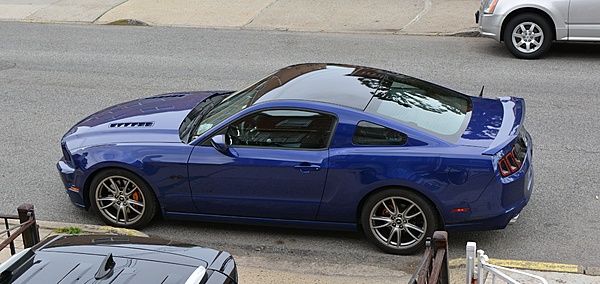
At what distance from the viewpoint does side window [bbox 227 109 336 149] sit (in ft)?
22.8

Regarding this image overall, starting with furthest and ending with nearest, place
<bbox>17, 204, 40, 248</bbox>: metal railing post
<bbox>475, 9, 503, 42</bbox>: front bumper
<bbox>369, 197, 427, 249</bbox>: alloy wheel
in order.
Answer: <bbox>475, 9, 503, 42</bbox>: front bumper < <bbox>369, 197, 427, 249</bbox>: alloy wheel < <bbox>17, 204, 40, 248</bbox>: metal railing post

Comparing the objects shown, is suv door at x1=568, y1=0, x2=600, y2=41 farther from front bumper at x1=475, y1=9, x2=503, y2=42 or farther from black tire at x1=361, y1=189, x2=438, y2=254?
black tire at x1=361, y1=189, x2=438, y2=254

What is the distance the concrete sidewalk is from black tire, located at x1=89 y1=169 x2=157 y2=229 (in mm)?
9264

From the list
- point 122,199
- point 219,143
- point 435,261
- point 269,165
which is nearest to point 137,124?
point 122,199

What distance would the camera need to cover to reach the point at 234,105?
746cm

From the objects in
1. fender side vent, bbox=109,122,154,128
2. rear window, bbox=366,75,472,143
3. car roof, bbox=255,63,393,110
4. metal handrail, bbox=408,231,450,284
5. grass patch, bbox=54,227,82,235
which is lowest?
grass patch, bbox=54,227,82,235

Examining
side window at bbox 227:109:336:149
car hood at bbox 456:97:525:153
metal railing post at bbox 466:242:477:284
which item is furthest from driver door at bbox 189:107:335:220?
metal railing post at bbox 466:242:477:284

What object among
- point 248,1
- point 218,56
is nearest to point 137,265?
point 218,56

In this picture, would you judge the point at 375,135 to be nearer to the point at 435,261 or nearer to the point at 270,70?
the point at 435,261

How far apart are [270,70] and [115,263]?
345 inches

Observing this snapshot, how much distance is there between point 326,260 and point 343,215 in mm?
423

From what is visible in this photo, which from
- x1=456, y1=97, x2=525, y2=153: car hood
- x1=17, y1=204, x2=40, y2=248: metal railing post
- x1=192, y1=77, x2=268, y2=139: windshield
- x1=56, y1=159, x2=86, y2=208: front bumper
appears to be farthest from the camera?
x1=56, y1=159, x2=86, y2=208: front bumper

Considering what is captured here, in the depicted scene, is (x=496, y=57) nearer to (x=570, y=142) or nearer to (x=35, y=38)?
(x=570, y=142)

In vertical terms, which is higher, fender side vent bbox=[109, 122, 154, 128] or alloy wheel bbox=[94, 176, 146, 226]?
fender side vent bbox=[109, 122, 154, 128]
